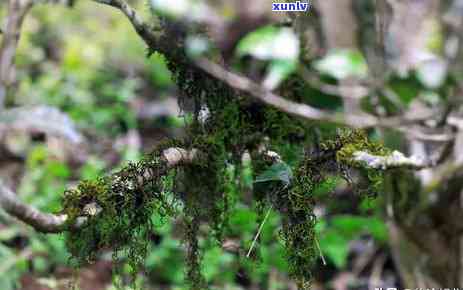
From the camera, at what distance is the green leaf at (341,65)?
2.73 metres

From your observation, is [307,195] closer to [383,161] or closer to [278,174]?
[278,174]

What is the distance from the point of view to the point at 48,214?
1.43 m

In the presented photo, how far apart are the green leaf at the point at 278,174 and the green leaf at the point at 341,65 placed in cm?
119

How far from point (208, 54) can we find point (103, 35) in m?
3.94

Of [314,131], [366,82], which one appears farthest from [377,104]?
[314,131]

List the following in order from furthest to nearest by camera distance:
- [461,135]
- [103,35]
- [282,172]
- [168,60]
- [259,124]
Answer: [103,35], [461,135], [259,124], [168,60], [282,172]

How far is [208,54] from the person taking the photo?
5.58 ft

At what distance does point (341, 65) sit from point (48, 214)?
5.53 ft

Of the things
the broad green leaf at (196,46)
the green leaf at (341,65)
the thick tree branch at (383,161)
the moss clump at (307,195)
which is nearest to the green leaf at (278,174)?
the moss clump at (307,195)

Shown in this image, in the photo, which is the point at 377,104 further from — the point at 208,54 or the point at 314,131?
the point at 208,54

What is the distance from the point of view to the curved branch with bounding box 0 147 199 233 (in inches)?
53.5

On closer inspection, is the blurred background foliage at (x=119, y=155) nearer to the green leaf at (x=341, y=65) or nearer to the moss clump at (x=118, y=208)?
the green leaf at (x=341, y=65)

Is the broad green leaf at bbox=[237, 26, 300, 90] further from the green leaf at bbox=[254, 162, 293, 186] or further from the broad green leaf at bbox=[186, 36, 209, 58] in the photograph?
the green leaf at bbox=[254, 162, 293, 186]

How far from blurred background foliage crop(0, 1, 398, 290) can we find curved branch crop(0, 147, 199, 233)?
1.09 feet
